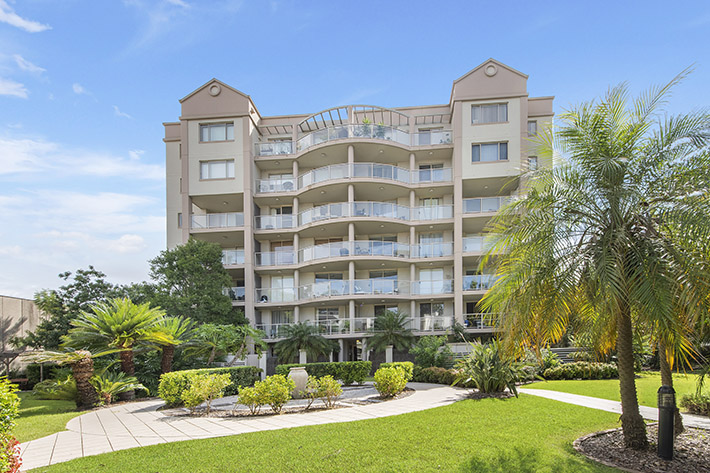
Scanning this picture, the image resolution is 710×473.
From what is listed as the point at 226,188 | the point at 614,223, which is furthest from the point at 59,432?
the point at 226,188

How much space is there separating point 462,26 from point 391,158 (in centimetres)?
1931

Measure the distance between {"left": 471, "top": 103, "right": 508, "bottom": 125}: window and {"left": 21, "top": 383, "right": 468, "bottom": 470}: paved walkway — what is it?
2131 cm

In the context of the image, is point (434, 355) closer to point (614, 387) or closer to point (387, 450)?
point (614, 387)

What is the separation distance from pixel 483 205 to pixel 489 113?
20.3 ft

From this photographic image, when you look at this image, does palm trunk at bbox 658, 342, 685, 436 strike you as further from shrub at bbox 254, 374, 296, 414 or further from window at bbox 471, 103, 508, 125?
window at bbox 471, 103, 508, 125

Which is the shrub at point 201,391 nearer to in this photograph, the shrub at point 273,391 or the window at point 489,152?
the shrub at point 273,391

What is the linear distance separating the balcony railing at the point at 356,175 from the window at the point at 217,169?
210 cm

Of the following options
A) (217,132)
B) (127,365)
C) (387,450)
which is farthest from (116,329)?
(217,132)

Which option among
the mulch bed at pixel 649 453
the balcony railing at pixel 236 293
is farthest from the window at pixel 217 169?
the mulch bed at pixel 649 453

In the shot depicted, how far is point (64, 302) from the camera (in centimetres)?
2839

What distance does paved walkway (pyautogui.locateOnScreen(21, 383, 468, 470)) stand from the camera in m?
9.30

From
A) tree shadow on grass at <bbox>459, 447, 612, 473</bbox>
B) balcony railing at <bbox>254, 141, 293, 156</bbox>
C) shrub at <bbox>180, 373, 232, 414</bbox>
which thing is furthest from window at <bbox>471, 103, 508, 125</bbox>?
tree shadow on grass at <bbox>459, 447, 612, 473</bbox>

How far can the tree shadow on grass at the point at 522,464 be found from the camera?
305 inches

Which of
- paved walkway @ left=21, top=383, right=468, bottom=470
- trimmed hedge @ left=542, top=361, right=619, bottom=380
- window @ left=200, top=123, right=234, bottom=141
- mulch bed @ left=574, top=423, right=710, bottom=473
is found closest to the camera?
mulch bed @ left=574, top=423, right=710, bottom=473
